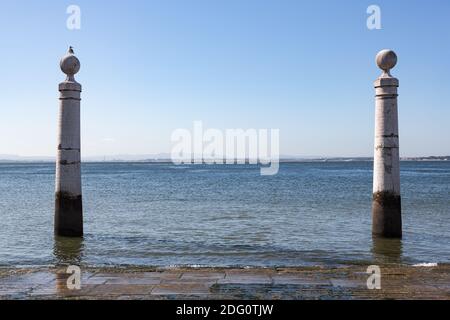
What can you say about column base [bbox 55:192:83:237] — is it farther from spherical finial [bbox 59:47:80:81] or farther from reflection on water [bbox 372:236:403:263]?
reflection on water [bbox 372:236:403:263]

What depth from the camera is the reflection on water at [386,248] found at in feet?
47.5

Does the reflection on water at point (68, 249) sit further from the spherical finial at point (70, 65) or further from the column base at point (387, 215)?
the column base at point (387, 215)

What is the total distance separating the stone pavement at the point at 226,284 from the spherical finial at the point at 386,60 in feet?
21.8

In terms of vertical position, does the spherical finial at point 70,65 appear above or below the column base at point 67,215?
above

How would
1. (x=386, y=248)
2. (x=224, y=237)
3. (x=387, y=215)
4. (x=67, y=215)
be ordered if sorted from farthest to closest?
(x=224, y=237) → (x=67, y=215) → (x=386, y=248) → (x=387, y=215)

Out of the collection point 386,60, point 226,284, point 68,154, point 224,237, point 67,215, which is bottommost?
point 224,237

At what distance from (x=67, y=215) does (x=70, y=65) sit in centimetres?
422

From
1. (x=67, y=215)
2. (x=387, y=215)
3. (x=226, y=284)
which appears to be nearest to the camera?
(x=226, y=284)

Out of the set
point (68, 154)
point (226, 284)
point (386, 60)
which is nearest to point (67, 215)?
point (68, 154)

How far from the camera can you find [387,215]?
48.9 ft

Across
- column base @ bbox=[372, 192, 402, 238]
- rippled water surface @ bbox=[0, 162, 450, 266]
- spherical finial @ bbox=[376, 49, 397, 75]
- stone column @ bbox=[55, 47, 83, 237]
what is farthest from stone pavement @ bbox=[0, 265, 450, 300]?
spherical finial @ bbox=[376, 49, 397, 75]

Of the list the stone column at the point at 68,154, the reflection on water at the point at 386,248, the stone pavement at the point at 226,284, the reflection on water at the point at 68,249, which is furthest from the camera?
the stone column at the point at 68,154

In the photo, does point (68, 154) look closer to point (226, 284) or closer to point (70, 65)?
point (70, 65)

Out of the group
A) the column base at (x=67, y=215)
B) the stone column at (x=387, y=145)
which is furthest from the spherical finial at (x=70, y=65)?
the stone column at (x=387, y=145)
